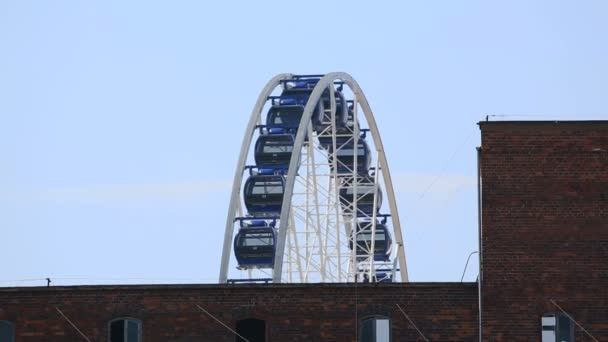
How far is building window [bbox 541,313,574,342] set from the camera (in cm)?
6031

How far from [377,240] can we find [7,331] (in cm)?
6019

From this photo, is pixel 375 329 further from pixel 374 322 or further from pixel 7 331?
pixel 7 331

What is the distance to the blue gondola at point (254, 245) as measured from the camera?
110562 millimetres

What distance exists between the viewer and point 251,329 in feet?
203

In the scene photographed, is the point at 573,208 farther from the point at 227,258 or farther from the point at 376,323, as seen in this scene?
the point at 227,258

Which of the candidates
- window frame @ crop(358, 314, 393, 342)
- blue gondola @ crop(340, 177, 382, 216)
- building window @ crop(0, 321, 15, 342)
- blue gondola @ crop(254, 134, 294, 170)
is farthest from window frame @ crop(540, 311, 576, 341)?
blue gondola @ crop(340, 177, 382, 216)

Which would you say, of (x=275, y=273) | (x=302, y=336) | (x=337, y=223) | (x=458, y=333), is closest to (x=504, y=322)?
(x=458, y=333)

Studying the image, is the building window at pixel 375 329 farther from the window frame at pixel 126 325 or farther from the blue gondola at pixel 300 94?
the blue gondola at pixel 300 94

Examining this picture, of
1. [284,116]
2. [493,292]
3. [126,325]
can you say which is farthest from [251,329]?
[284,116]

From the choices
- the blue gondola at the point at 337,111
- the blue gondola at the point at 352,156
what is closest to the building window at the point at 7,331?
the blue gondola at the point at 337,111

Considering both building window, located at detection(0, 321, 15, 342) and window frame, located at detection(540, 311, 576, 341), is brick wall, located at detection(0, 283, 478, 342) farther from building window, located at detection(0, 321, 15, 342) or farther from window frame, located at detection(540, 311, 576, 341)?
window frame, located at detection(540, 311, 576, 341)

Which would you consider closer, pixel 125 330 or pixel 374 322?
pixel 374 322

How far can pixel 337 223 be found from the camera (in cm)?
11044

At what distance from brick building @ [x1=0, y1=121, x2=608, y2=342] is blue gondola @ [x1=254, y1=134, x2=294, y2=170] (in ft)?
165
